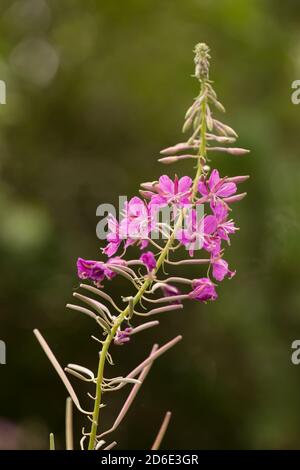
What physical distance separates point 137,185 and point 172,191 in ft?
11.1

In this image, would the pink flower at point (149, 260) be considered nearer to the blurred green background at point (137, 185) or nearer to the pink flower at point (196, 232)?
the pink flower at point (196, 232)

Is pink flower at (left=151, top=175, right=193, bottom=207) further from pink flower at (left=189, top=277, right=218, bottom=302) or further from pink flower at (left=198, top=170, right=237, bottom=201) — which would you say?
pink flower at (left=189, top=277, right=218, bottom=302)

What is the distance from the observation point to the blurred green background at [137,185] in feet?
15.1

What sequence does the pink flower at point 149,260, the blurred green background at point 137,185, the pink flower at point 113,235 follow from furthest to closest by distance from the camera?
the blurred green background at point 137,185
the pink flower at point 113,235
the pink flower at point 149,260

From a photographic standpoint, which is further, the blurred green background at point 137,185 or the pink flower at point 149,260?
the blurred green background at point 137,185

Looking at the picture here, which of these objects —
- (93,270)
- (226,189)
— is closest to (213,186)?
(226,189)

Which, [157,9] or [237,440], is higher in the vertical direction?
[157,9]

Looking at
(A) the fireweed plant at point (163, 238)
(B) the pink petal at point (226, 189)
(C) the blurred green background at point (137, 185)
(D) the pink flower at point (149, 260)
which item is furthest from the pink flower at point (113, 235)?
(C) the blurred green background at point (137, 185)

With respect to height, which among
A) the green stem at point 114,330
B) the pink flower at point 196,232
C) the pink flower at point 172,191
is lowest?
the green stem at point 114,330

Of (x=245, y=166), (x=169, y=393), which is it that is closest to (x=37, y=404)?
(x=169, y=393)

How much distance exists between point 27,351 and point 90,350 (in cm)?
39

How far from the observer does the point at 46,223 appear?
4301mm

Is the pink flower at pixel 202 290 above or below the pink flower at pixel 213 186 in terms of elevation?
below
